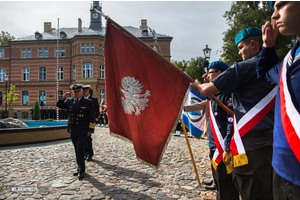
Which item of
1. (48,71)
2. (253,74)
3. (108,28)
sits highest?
(48,71)

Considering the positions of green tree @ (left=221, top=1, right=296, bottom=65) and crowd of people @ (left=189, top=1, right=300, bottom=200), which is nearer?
crowd of people @ (left=189, top=1, right=300, bottom=200)

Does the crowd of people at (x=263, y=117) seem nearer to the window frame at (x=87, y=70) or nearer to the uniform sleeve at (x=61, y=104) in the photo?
the uniform sleeve at (x=61, y=104)

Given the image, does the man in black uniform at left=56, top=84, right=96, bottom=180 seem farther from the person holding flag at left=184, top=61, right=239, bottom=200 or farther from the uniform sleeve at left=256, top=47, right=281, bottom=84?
the uniform sleeve at left=256, top=47, right=281, bottom=84

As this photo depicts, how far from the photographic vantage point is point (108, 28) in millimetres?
3479

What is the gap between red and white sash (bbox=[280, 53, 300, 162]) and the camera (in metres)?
1.30

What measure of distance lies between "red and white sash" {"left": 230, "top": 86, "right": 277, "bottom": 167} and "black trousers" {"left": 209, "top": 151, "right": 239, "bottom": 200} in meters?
0.72

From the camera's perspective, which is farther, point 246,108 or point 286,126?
point 246,108

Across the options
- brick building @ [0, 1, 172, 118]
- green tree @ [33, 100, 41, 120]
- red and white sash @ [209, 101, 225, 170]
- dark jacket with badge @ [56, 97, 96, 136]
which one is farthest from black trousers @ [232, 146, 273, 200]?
brick building @ [0, 1, 172, 118]

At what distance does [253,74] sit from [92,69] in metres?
39.4

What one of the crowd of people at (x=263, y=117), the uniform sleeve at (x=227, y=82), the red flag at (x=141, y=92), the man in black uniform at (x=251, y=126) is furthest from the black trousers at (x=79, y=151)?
the uniform sleeve at (x=227, y=82)

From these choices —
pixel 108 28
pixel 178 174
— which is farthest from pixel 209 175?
pixel 108 28

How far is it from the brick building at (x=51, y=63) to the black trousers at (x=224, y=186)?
122ft

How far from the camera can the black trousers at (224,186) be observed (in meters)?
2.67

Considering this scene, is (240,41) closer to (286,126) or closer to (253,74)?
(253,74)
